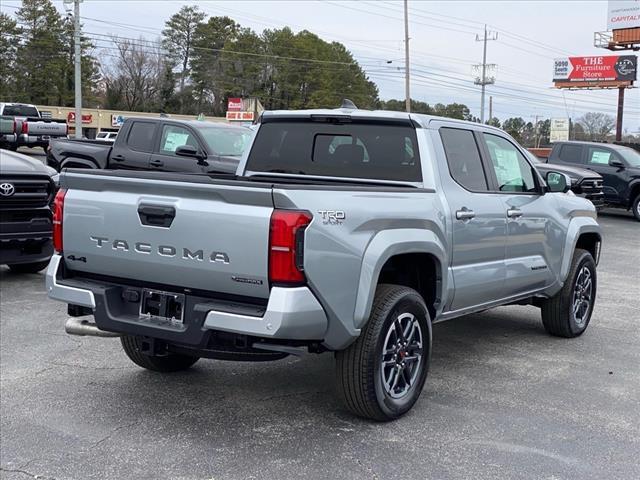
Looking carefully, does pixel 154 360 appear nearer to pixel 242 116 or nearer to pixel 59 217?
pixel 59 217

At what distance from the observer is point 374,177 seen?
5.16 m

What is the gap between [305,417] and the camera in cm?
457

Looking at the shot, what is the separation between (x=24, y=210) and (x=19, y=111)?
30233 millimetres

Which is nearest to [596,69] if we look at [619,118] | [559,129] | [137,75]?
[559,129]

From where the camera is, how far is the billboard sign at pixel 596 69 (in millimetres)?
61000

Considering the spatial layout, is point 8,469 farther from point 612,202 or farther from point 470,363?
point 612,202

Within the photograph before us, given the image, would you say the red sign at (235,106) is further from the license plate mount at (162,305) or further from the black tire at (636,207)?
the license plate mount at (162,305)

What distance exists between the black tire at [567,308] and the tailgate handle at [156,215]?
4052 mm

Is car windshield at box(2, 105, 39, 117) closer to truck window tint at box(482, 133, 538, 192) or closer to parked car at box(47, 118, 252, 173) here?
parked car at box(47, 118, 252, 173)

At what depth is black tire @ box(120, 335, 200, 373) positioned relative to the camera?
204 inches

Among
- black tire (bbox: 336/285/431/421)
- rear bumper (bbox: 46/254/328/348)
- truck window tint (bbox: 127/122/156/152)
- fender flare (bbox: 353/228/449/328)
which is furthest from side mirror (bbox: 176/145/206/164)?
black tire (bbox: 336/285/431/421)

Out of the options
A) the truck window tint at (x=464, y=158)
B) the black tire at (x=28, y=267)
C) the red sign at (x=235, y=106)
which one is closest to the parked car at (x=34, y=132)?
the red sign at (x=235, y=106)

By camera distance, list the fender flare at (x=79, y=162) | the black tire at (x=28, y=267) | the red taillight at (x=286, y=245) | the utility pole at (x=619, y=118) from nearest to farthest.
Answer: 1. the red taillight at (x=286, y=245)
2. the black tire at (x=28, y=267)
3. the fender flare at (x=79, y=162)
4. the utility pole at (x=619, y=118)

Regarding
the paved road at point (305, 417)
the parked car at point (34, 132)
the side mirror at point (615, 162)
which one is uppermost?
the parked car at point (34, 132)
